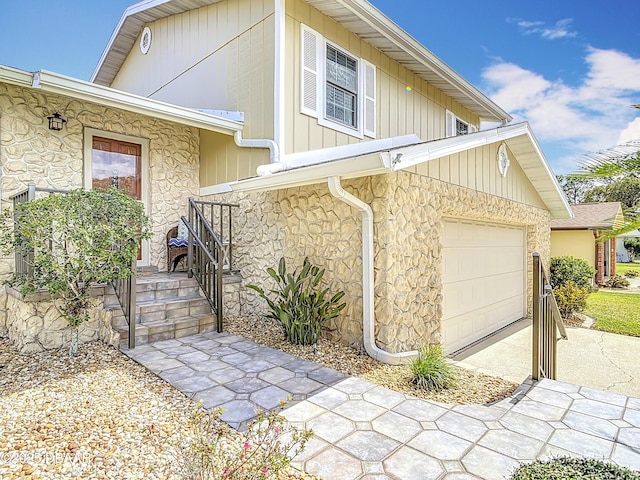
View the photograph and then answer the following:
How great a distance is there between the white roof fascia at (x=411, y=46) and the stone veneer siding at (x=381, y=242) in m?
3.39

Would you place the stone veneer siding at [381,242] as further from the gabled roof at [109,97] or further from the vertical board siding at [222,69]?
the gabled roof at [109,97]

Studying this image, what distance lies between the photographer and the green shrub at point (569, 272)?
10.7 meters

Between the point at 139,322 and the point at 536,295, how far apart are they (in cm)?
500

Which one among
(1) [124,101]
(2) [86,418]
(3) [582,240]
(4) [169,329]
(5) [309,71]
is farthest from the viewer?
(3) [582,240]

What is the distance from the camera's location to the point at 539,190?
9.09 meters

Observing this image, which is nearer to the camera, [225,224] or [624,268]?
[225,224]

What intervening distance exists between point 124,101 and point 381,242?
13.7ft

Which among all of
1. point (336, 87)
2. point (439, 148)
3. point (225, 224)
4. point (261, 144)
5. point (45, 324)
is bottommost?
point (45, 324)

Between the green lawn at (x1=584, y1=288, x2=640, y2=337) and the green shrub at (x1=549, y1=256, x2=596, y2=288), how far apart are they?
2.39 ft

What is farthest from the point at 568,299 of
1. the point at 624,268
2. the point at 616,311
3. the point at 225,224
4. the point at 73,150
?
the point at 624,268

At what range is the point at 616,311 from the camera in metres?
9.73

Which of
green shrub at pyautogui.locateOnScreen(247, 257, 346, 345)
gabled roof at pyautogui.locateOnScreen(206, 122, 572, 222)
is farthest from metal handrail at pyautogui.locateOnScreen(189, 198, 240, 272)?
green shrub at pyautogui.locateOnScreen(247, 257, 346, 345)

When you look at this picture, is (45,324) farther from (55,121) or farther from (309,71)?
(309,71)

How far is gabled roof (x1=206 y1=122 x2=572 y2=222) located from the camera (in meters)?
4.07
